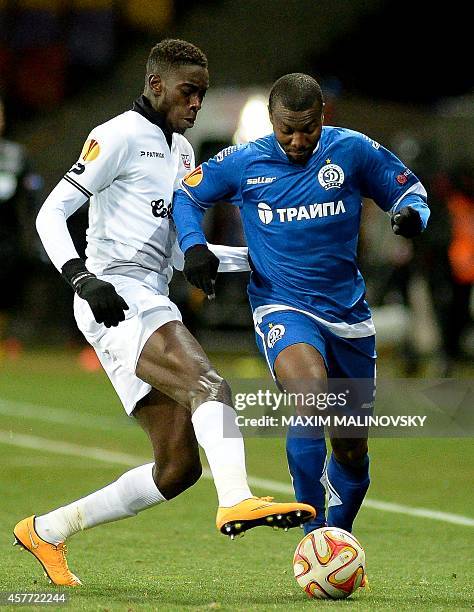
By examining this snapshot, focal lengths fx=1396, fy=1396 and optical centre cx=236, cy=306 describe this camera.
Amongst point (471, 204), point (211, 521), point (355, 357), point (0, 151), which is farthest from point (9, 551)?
point (0, 151)

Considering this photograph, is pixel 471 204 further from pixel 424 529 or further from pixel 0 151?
pixel 424 529

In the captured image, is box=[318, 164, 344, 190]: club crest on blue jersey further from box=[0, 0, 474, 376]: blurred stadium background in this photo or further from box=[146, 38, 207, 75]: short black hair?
box=[0, 0, 474, 376]: blurred stadium background

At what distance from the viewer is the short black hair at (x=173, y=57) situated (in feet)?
20.9

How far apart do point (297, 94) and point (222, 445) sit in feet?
5.27

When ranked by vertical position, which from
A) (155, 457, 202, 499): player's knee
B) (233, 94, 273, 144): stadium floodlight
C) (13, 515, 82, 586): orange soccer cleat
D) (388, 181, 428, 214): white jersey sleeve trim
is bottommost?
(233, 94, 273, 144): stadium floodlight

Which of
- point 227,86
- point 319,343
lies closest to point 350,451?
point 319,343

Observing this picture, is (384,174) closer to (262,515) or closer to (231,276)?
(262,515)

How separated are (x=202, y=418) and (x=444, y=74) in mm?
20056

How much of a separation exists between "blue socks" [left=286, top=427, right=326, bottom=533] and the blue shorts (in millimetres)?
351

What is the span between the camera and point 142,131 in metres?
6.38

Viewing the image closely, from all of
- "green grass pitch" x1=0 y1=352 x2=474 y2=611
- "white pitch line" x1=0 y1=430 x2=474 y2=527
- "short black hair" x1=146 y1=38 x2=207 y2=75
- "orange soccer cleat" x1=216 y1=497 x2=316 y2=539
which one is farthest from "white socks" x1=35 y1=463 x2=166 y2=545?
"white pitch line" x1=0 y1=430 x2=474 y2=527

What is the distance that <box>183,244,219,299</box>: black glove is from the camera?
6.07 metres

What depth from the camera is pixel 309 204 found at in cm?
632

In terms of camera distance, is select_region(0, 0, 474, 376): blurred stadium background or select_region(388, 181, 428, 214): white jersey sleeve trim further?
select_region(0, 0, 474, 376): blurred stadium background
